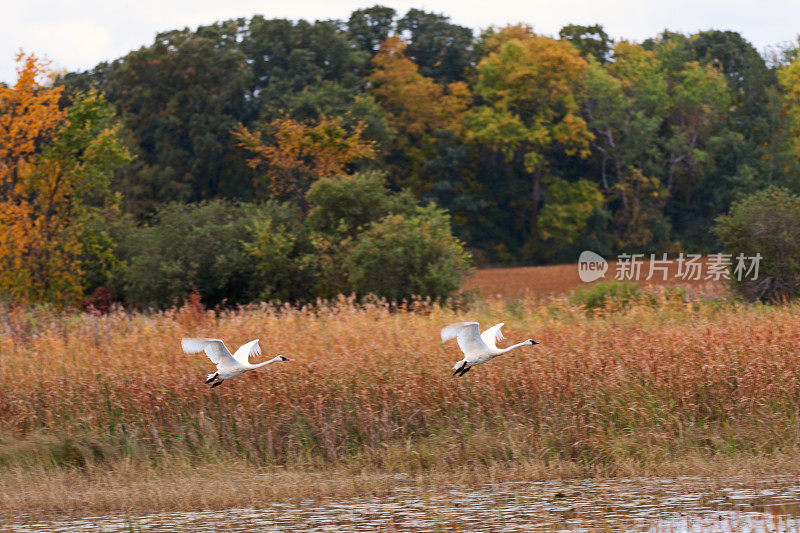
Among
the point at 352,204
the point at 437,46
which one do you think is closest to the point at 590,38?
the point at 437,46

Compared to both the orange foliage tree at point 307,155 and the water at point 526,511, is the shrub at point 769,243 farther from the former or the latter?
the water at point 526,511

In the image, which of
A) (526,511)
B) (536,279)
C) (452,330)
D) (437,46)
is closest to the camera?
(452,330)

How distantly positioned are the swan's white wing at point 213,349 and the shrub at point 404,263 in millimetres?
17384

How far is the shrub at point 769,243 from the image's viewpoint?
2798 cm

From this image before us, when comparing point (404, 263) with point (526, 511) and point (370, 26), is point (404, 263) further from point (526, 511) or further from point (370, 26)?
point (370, 26)

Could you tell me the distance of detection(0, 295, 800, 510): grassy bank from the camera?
12211mm

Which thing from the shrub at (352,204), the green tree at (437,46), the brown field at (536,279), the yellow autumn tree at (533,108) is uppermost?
the green tree at (437,46)

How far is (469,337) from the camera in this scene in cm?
820

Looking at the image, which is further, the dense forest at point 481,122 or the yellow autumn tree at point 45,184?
the dense forest at point 481,122

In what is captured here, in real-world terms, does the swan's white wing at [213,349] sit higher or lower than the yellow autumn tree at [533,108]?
lower

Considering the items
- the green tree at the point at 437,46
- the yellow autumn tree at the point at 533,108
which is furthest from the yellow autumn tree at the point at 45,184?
the green tree at the point at 437,46

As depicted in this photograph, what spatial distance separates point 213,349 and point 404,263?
59.1ft

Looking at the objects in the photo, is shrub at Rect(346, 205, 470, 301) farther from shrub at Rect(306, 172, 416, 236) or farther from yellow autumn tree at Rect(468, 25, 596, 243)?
yellow autumn tree at Rect(468, 25, 596, 243)

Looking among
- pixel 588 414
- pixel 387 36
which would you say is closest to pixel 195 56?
pixel 387 36
